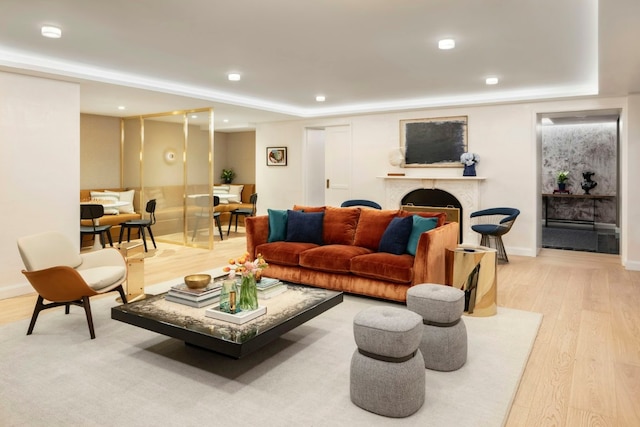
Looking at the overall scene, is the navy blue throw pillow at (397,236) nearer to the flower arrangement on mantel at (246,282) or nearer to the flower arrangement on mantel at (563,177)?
the flower arrangement on mantel at (246,282)

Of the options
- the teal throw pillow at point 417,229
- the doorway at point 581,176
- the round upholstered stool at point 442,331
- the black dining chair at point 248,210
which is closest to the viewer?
the round upholstered stool at point 442,331

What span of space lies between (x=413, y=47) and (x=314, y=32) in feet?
3.52

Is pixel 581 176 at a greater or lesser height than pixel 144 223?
greater

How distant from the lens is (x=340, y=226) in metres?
5.03

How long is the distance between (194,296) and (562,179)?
9847 millimetres

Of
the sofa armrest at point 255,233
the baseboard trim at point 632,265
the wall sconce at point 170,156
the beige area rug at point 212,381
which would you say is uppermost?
the wall sconce at point 170,156

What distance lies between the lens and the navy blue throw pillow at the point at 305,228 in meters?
5.08

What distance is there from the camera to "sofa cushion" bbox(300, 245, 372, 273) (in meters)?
4.43

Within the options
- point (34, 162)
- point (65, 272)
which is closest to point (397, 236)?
point (65, 272)

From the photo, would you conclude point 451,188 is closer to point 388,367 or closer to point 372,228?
point 372,228

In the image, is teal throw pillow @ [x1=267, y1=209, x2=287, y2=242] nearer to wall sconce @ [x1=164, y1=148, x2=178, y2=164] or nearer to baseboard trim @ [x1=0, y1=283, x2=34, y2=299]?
baseboard trim @ [x1=0, y1=283, x2=34, y2=299]

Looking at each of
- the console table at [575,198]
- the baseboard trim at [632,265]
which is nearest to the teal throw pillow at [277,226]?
the baseboard trim at [632,265]

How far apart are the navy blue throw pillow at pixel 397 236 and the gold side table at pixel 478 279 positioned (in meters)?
0.58

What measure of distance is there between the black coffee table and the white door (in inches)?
208
